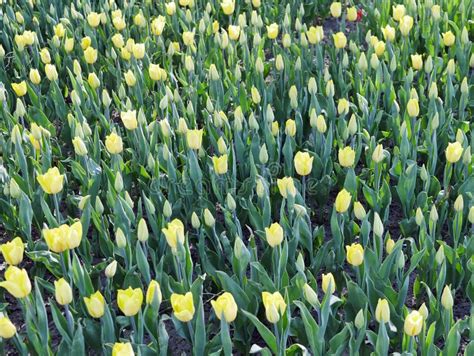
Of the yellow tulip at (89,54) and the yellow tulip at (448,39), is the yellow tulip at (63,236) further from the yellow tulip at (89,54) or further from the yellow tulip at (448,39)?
the yellow tulip at (448,39)

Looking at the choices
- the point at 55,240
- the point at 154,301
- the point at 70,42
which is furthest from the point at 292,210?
the point at 70,42

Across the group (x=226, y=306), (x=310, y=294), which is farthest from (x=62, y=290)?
(x=310, y=294)

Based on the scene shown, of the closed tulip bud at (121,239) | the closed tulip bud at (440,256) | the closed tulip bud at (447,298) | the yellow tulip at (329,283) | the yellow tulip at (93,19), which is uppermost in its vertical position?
the yellow tulip at (93,19)

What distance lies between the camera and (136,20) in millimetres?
4352

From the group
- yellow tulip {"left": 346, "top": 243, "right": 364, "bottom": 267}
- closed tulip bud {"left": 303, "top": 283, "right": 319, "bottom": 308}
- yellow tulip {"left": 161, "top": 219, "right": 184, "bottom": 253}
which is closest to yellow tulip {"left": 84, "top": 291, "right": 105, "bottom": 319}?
yellow tulip {"left": 161, "top": 219, "right": 184, "bottom": 253}

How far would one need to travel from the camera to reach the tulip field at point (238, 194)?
7.53 ft

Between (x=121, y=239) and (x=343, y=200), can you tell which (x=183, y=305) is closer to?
(x=121, y=239)

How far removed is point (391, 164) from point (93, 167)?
130 cm

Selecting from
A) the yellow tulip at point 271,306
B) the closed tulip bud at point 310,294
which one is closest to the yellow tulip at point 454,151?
the closed tulip bud at point 310,294

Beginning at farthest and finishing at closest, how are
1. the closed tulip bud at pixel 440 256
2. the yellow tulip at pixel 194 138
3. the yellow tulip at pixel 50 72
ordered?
the yellow tulip at pixel 50 72
the yellow tulip at pixel 194 138
the closed tulip bud at pixel 440 256

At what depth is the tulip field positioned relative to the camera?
2295 millimetres

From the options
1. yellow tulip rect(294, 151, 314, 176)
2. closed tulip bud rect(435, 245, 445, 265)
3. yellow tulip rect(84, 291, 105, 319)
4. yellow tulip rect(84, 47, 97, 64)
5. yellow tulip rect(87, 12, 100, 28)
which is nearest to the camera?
yellow tulip rect(84, 291, 105, 319)

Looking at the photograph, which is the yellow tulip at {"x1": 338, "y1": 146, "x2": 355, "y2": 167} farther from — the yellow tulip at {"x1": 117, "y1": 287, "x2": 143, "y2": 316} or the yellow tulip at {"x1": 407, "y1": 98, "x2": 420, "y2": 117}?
the yellow tulip at {"x1": 117, "y1": 287, "x2": 143, "y2": 316}

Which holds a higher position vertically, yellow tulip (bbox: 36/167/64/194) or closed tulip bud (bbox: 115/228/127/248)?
yellow tulip (bbox: 36/167/64/194)
